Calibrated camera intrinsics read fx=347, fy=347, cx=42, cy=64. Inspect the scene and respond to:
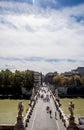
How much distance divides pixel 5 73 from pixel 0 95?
1487cm

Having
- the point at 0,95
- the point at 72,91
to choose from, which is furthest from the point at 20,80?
the point at 72,91

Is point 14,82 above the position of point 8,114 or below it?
above

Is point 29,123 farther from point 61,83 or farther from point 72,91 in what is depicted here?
point 61,83

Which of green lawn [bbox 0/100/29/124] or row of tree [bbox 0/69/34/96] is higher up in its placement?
row of tree [bbox 0/69/34/96]

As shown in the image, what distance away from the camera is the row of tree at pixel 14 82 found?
125375 millimetres

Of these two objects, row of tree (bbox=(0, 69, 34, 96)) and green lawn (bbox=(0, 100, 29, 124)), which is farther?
row of tree (bbox=(0, 69, 34, 96))

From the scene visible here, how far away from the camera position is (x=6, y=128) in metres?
39.8

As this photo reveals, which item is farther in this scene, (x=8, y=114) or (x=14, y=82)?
(x=14, y=82)

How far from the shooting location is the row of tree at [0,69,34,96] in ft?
411

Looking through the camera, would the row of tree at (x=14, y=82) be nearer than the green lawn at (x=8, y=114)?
No

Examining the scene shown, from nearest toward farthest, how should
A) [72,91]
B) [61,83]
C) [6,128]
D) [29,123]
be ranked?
1. [6,128]
2. [29,123]
3. [72,91]
4. [61,83]

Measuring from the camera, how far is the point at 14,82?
424ft

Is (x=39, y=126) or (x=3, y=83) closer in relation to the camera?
(x=39, y=126)

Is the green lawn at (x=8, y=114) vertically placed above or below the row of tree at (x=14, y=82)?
below
